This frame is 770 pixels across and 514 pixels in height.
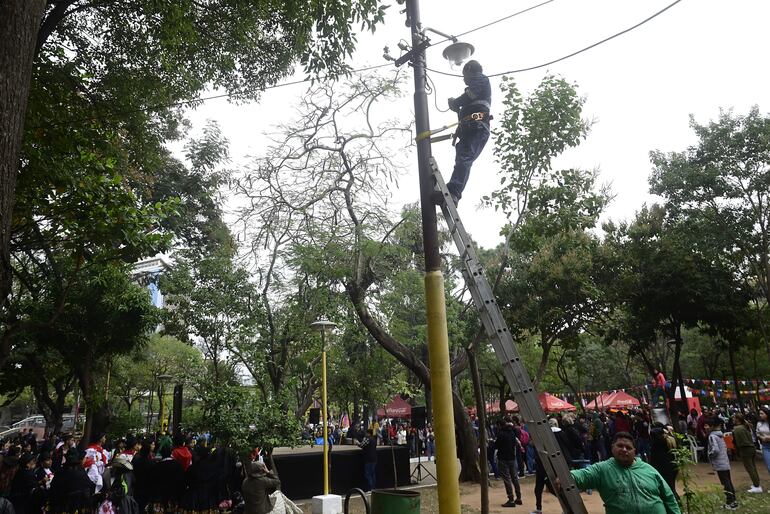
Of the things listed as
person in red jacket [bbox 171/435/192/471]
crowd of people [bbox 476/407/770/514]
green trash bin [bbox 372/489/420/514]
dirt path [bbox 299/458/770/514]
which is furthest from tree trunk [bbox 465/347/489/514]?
person in red jacket [bbox 171/435/192/471]

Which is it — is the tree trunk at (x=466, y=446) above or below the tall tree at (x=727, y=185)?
below

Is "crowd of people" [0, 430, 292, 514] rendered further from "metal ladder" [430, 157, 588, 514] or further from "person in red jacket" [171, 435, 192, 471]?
"metal ladder" [430, 157, 588, 514]

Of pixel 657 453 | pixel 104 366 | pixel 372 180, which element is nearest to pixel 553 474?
pixel 657 453

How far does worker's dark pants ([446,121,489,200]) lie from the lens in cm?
509

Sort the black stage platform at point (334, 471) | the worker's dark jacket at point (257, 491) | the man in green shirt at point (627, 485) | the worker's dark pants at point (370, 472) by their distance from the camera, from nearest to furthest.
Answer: the man in green shirt at point (627, 485) < the worker's dark jacket at point (257, 491) < the black stage platform at point (334, 471) < the worker's dark pants at point (370, 472)

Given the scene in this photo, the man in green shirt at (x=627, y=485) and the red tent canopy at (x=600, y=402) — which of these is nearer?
the man in green shirt at (x=627, y=485)

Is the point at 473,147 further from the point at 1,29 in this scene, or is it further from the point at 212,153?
the point at 212,153

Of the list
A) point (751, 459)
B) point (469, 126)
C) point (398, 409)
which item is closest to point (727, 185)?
point (751, 459)

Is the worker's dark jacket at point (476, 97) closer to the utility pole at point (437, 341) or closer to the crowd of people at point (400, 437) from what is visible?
the utility pole at point (437, 341)

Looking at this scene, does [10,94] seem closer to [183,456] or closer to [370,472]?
[183,456]

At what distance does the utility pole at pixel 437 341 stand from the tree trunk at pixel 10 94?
319cm

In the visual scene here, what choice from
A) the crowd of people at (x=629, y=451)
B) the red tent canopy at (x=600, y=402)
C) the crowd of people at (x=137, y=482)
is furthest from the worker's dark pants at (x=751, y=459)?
the red tent canopy at (x=600, y=402)

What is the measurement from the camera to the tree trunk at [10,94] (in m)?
3.87

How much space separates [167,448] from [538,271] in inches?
500
